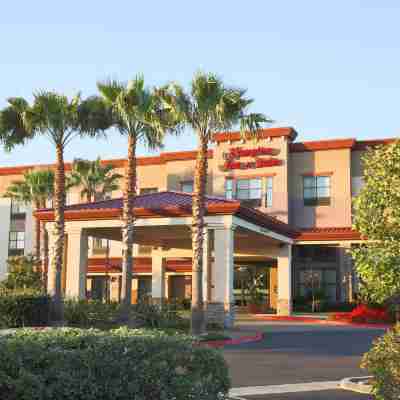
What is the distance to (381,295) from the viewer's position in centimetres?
1160

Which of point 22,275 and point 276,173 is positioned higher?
point 276,173

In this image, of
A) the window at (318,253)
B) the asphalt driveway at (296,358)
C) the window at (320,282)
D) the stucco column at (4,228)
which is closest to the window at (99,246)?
the stucco column at (4,228)

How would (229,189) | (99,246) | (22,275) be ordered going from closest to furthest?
(22,275) < (229,189) < (99,246)

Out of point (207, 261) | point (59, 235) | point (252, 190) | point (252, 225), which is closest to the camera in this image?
point (59, 235)

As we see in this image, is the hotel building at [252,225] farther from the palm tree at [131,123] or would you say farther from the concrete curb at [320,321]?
the palm tree at [131,123]

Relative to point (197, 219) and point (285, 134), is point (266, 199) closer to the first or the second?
point (285, 134)

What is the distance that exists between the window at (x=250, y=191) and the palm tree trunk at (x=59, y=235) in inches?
951

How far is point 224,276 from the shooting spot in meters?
29.8

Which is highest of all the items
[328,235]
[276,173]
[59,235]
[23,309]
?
[276,173]

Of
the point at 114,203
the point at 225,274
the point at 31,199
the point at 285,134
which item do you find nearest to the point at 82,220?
the point at 114,203

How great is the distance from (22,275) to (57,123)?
18.9m

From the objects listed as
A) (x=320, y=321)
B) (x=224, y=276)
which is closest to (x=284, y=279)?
(x=320, y=321)

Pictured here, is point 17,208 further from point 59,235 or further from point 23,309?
point 23,309

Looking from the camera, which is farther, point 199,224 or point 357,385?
point 199,224
